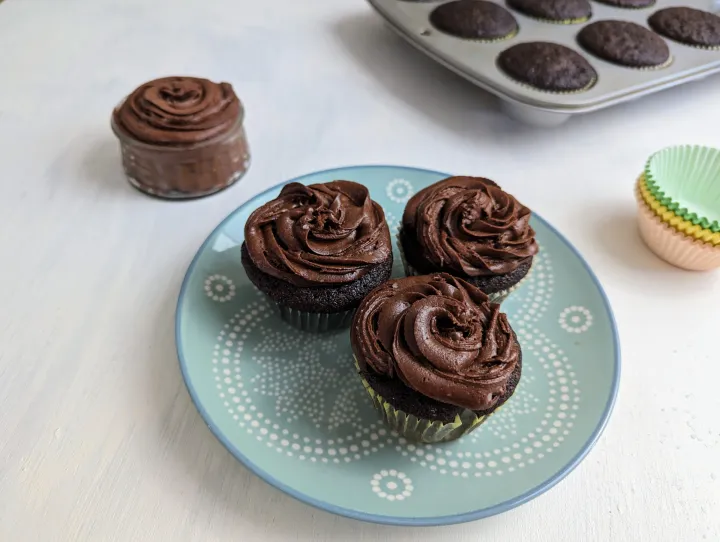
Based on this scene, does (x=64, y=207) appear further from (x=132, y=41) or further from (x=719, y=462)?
(x=719, y=462)

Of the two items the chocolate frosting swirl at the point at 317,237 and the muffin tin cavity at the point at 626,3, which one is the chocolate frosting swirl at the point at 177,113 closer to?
the chocolate frosting swirl at the point at 317,237

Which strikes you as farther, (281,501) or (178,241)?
(178,241)

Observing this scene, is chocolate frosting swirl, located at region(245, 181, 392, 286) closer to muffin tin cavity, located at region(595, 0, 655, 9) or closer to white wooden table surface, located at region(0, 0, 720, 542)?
white wooden table surface, located at region(0, 0, 720, 542)

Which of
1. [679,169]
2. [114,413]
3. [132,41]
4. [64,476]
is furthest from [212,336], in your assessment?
[132,41]

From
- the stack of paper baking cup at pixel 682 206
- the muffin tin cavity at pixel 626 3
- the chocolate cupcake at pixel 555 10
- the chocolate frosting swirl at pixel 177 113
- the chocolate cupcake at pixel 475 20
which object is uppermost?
the muffin tin cavity at pixel 626 3

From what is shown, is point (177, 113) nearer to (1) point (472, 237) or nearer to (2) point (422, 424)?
(1) point (472, 237)

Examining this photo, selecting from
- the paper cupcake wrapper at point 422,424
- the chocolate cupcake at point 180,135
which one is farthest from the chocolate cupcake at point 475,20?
the paper cupcake wrapper at point 422,424
